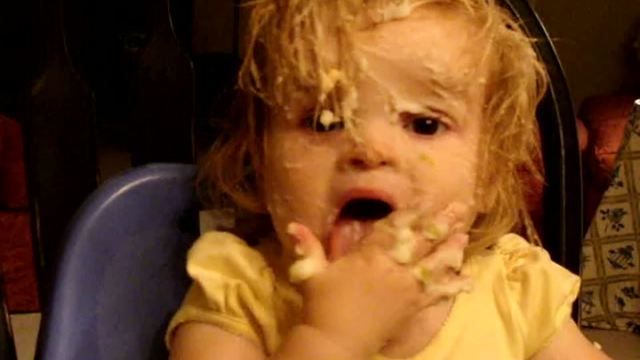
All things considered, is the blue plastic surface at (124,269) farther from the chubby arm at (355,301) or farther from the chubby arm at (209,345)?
the chubby arm at (355,301)

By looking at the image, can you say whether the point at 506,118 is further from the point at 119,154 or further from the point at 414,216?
the point at 119,154

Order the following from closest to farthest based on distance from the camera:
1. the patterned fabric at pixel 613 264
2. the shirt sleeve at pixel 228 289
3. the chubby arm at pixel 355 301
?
the chubby arm at pixel 355 301 < the shirt sleeve at pixel 228 289 < the patterned fabric at pixel 613 264

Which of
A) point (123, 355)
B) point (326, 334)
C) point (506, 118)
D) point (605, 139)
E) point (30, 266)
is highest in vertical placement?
point (506, 118)

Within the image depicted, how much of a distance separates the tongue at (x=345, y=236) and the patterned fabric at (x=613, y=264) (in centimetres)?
121

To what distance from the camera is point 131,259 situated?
32.9 inches

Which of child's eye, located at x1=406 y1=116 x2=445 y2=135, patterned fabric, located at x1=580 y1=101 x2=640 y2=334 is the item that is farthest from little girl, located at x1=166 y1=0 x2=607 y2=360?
patterned fabric, located at x1=580 y1=101 x2=640 y2=334

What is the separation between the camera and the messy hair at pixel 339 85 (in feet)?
2.24

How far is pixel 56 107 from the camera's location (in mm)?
878

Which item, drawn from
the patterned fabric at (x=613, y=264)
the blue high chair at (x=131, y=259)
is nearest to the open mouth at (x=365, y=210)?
the blue high chair at (x=131, y=259)

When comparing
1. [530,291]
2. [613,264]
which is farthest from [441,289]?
[613,264]

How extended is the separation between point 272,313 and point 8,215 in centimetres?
116

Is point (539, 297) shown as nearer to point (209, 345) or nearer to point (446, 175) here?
point (446, 175)

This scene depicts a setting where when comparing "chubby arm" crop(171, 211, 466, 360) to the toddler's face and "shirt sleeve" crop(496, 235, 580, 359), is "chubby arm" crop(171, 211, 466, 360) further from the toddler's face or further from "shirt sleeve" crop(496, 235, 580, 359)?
"shirt sleeve" crop(496, 235, 580, 359)

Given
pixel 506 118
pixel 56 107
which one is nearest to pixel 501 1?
pixel 506 118
